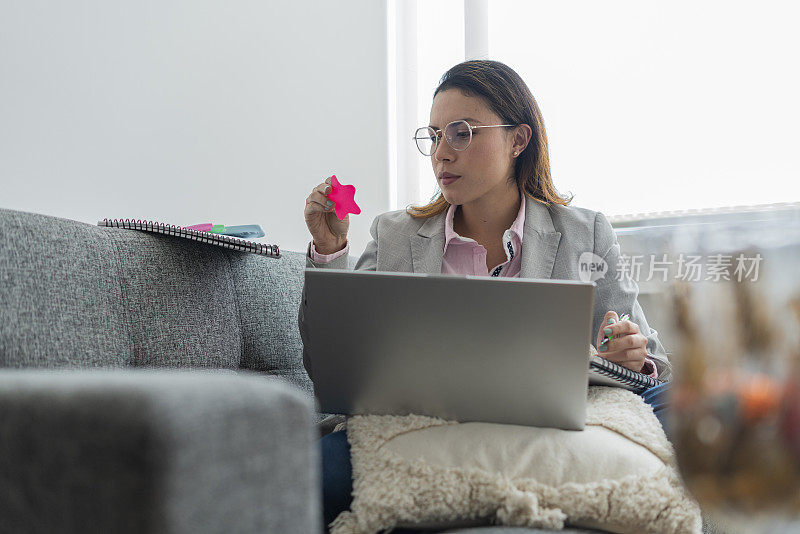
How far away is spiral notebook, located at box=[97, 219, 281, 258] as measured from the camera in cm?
117

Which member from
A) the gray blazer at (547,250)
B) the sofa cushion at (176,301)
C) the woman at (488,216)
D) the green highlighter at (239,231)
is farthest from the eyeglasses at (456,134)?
the sofa cushion at (176,301)

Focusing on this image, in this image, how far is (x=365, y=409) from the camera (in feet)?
2.92

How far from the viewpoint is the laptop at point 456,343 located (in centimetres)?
75

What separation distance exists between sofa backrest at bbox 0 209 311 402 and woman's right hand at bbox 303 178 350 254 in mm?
162

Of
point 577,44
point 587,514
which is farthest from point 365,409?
point 577,44

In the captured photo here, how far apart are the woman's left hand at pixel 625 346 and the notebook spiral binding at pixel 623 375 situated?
4 cm

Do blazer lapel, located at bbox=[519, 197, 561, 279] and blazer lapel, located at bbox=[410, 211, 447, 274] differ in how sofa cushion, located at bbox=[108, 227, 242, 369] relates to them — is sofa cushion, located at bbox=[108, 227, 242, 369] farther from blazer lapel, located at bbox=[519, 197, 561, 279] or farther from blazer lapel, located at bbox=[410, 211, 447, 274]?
blazer lapel, located at bbox=[519, 197, 561, 279]

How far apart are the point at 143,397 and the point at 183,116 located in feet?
5.56

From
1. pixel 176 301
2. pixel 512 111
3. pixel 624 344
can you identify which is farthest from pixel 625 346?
pixel 176 301

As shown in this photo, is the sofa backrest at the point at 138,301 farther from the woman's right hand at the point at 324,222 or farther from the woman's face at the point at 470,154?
the woman's face at the point at 470,154

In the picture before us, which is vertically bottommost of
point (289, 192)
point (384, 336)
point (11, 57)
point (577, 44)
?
point (384, 336)

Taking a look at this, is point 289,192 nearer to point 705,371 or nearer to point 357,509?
point 357,509

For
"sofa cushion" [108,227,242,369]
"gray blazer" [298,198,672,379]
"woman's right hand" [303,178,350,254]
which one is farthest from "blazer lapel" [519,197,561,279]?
"sofa cushion" [108,227,242,369]

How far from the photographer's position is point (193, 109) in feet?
6.46
